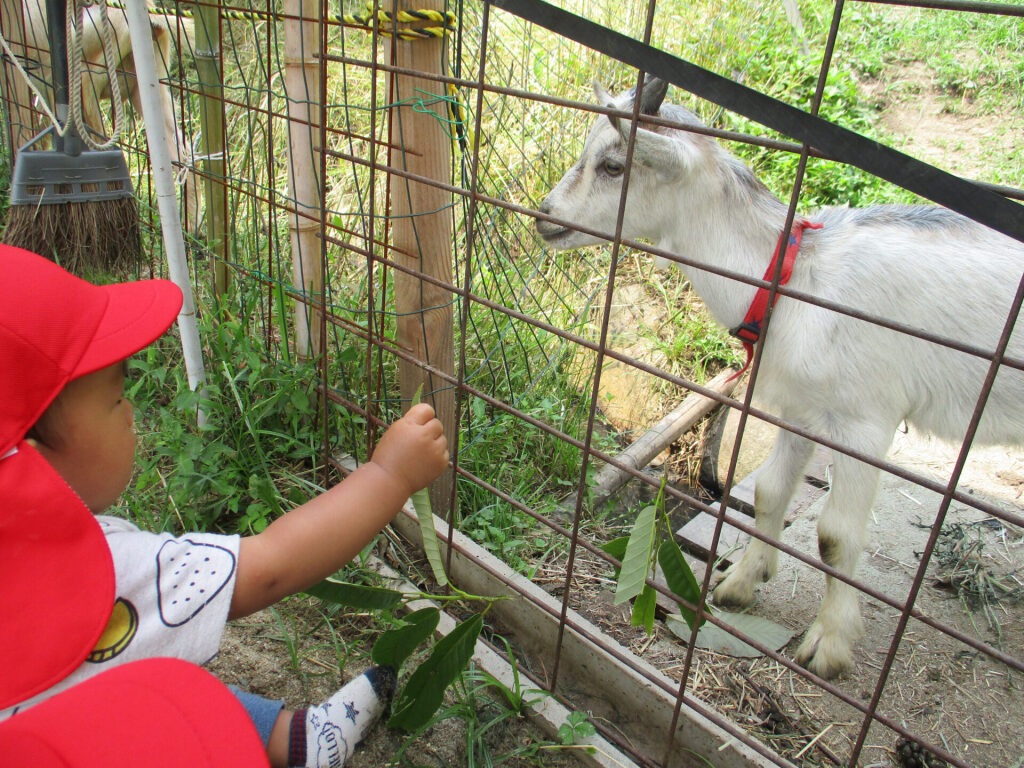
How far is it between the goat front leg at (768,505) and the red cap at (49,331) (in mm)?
2090

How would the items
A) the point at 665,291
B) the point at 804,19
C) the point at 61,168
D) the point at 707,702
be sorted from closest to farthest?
the point at 61,168 < the point at 707,702 < the point at 665,291 < the point at 804,19

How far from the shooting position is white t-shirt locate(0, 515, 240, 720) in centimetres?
115

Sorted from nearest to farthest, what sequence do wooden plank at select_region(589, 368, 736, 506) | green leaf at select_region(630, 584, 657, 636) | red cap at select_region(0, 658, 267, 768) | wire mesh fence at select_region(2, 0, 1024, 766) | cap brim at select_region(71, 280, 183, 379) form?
red cap at select_region(0, 658, 267, 768) < cap brim at select_region(71, 280, 183, 379) < wire mesh fence at select_region(2, 0, 1024, 766) < green leaf at select_region(630, 584, 657, 636) < wooden plank at select_region(589, 368, 736, 506)

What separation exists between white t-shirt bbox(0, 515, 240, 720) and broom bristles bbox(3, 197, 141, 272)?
1237mm

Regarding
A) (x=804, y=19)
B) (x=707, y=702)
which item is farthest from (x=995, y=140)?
(x=707, y=702)

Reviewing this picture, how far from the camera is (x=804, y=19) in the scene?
269 inches

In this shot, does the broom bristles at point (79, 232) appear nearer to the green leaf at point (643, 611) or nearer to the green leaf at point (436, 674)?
the green leaf at point (436, 674)

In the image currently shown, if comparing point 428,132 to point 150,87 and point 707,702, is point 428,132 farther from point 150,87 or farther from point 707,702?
point 707,702

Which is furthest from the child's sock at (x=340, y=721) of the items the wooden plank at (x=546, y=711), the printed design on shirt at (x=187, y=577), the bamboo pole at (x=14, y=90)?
the bamboo pole at (x=14, y=90)

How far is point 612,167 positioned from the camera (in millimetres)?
2590

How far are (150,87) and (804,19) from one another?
6.37 metres

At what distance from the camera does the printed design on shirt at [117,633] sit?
3.67 feet

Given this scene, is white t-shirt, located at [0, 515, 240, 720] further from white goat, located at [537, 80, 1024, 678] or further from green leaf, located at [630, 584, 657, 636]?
white goat, located at [537, 80, 1024, 678]

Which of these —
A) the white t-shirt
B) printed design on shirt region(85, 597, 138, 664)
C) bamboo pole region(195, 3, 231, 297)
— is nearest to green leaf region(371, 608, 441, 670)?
the white t-shirt
